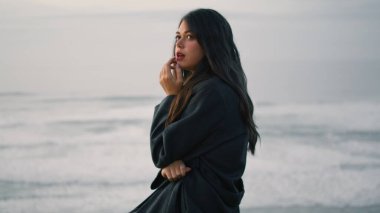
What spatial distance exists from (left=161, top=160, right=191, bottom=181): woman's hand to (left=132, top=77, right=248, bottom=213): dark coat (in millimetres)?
14

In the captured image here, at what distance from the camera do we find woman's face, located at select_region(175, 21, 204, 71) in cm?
202

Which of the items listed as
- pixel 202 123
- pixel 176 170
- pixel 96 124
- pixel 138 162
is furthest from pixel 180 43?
pixel 96 124

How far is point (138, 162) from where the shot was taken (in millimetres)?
8203

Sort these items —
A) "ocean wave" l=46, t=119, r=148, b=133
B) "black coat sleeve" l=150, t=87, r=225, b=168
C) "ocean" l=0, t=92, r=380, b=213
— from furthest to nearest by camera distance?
"ocean wave" l=46, t=119, r=148, b=133, "ocean" l=0, t=92, r=380, b=213, "black coat sleeve" l=150, t=87, r=225, b=168

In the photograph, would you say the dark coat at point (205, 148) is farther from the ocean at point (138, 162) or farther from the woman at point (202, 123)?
the ocean at point (138, 162)

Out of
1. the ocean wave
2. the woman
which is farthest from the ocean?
the woman

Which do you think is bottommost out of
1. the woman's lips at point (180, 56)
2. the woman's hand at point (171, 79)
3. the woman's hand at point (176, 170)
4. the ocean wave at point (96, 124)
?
the ocean wave at point (96, 124)

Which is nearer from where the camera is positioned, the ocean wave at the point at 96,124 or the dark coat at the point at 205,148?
the dark coat at the point at 205,148

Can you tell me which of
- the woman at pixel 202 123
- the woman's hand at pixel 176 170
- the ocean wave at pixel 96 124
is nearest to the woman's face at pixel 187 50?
the woman at pixel 202 123

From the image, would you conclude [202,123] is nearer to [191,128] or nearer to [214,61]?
[191,128]

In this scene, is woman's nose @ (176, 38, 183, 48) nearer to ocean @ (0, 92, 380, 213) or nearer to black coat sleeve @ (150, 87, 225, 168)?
black coat sleeve @ (150, 87, 225, 168)

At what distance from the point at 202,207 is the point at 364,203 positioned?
174 inches

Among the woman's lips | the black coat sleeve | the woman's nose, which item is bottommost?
the black coat sleeve

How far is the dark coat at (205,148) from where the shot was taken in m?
1.94
